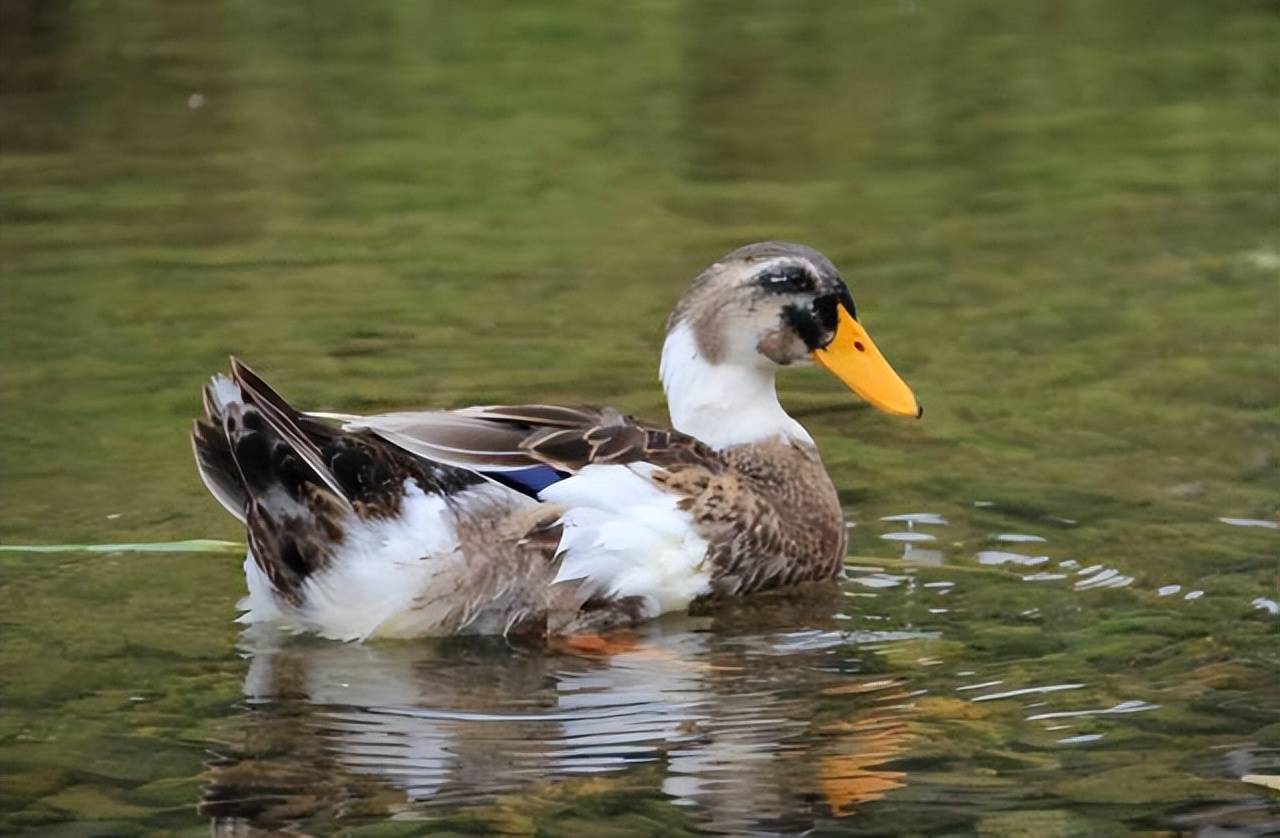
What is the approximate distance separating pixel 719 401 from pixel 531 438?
0.98m

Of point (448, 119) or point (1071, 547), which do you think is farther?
point (448, 119)

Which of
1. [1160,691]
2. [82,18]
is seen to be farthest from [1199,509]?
[82,18]

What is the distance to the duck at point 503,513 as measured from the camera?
272 inches

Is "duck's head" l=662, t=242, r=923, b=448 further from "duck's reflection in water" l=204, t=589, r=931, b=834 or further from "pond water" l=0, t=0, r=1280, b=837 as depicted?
"duck's reflection in water" l=204, t=589, r=931, b=834

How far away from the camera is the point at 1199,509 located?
8062mm

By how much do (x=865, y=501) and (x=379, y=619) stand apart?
2.07 metres

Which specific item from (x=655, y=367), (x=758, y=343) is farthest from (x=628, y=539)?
(x=655, y=367)

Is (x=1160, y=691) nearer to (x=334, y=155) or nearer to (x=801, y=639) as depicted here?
(x=801, y=639)

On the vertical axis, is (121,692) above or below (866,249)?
below

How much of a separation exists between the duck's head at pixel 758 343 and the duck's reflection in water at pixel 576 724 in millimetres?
803

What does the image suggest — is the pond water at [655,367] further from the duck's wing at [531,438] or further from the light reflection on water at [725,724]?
the duck's wing at [531,438]

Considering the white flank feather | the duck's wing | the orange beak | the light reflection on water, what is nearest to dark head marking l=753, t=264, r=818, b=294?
the orange beak

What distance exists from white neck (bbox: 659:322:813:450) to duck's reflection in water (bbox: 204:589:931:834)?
0.73 metres

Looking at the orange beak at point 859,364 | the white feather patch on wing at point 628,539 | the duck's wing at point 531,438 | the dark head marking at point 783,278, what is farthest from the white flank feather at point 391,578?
the orange beak at point 859,364
